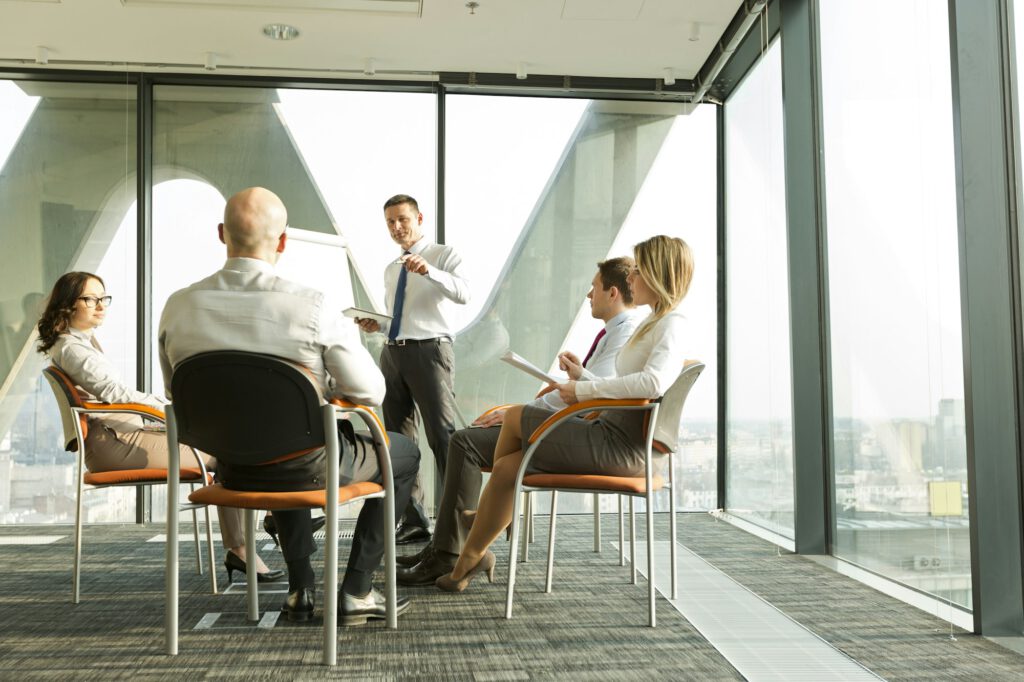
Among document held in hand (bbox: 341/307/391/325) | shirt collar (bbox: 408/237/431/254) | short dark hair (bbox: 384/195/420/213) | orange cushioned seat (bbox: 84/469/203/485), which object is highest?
short dark hair (bbox: 384/195/420/213)

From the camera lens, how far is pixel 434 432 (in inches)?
180

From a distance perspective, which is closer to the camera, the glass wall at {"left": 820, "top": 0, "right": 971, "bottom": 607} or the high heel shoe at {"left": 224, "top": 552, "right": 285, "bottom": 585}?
the glass wall at {"left": 820, "top": 0, "right": 971, "bottom": 607}

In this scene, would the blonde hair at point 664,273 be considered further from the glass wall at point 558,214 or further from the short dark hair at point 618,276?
the glass wall at point 558,214

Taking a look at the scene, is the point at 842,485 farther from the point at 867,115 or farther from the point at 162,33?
the point at 162,33

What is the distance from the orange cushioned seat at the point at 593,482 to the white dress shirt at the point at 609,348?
16.7 inches

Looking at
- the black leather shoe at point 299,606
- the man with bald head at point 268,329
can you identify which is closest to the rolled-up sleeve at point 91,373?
the man with bald head at point 268,329

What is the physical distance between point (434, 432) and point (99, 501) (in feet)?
7.33

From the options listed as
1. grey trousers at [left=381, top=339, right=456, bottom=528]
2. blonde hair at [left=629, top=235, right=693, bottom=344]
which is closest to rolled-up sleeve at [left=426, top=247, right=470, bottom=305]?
grey trousers at [left=381, top=339, right=456, bottom=528]

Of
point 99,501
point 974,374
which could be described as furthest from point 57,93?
point 974,374

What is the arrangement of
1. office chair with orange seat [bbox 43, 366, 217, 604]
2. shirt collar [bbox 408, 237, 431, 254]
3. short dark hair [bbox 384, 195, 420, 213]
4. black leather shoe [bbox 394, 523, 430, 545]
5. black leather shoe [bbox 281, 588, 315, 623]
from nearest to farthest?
black leather shoe [bbox 281, 588, 315, 623] < office chair with orange seat [bbox 43, 366, 217, 604] < black leather shoe [bbox 394, 523, 430, 545] < short dark hair [bbox 384, 195, 420, 213] < shirt collar [bbox 408, 237, 431, 254]

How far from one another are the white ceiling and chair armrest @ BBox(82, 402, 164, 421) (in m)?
2.40

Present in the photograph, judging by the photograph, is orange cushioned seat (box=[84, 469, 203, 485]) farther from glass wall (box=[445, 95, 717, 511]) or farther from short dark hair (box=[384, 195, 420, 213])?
glass wall (box=[445, 95, 717, 511])

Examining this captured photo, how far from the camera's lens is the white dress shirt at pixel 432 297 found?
15.4 ft

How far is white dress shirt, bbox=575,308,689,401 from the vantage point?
275 cm
